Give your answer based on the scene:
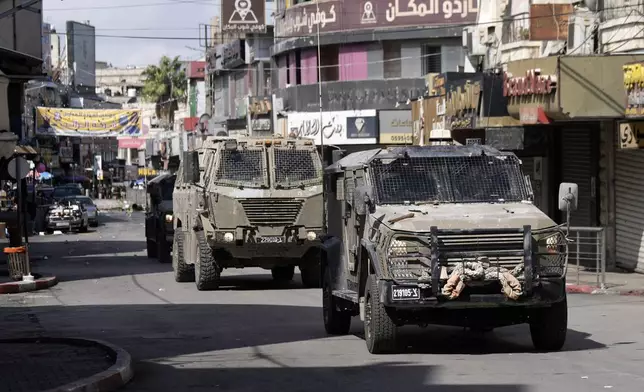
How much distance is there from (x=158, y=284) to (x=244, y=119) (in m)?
38.4

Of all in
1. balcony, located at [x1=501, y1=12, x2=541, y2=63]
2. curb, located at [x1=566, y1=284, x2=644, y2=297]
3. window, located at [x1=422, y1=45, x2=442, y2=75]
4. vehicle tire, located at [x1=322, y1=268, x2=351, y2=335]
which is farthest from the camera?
window, located at [x1=422, y1=45, x2=442, y2=75]

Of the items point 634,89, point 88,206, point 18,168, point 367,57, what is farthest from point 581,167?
point 88,206

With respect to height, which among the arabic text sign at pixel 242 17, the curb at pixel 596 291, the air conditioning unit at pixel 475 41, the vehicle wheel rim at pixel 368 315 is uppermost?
the arabic text sign at pixel 242 17

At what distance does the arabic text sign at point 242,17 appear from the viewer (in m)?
56.9

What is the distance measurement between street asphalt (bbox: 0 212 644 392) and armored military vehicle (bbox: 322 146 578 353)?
46 cm

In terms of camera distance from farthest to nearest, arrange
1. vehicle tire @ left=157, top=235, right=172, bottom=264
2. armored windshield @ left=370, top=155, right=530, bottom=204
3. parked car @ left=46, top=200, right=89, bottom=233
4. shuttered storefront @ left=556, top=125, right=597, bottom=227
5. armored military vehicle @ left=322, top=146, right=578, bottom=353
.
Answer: parked car @ left=46, top=200, right=89, bottom=233 < vehicle tire @ left=157, top=235, right=172, bottom=264 < shuttered storefront @ left=556, top=125, right=597, bottom=227 < armored windshield @ left=370, top=155, right=530, bottom=204 < armored military vehicle @ left=322, top=146, right=578, bottom=353

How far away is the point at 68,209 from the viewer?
59125 millimetres

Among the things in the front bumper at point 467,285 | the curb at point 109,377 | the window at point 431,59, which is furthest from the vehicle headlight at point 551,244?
the window at point 431,59

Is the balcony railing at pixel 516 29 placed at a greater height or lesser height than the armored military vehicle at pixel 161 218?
greater

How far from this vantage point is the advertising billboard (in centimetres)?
13438

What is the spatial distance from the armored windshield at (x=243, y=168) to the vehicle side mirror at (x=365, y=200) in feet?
31.0

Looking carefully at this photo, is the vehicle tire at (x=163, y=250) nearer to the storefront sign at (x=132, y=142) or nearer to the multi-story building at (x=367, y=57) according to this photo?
the multi-story building at (x=367, y=57)

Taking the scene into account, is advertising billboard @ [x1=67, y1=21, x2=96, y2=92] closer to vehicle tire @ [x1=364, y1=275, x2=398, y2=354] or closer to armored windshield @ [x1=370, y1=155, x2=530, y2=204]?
armored windshield @ [x1=370, y1=155, x2=530, y2=204]

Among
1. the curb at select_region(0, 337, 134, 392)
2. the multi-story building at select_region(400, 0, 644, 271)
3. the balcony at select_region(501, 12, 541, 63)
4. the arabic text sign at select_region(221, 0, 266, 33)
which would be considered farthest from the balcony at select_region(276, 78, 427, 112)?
the curb at select_region(0, 337, 134, 392)
